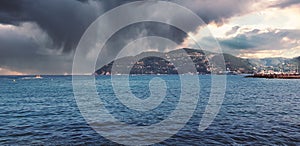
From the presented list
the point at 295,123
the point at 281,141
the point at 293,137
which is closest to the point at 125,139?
the point at 281,141

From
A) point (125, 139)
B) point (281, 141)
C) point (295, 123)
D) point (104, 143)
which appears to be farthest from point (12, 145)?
point (295, 123)

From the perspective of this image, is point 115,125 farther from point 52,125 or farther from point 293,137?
point 293,137

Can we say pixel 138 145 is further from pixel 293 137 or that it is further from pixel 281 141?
pixel 293 137

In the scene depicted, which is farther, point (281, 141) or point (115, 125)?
point (115, 125)

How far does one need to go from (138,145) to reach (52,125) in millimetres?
14638

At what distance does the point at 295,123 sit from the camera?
28531mm

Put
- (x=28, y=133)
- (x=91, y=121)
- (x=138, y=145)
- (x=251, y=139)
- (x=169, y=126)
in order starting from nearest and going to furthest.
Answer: (x=138, y=145) → (x=251, y=139) → (x=28, y=133) → (x=169, y=126) → (x=91, y=121)

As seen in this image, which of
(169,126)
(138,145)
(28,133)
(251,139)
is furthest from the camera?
(169,126)

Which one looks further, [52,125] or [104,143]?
[52,125]

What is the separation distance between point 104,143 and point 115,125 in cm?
804

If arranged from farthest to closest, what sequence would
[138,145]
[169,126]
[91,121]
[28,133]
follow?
[91,121] → [169,126] → [28,133] → [138,145]

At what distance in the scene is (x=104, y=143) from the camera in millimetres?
20156

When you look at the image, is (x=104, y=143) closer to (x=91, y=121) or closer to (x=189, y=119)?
(x=91, y=121)

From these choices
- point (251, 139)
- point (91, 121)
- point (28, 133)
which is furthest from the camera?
point (91, 121)
